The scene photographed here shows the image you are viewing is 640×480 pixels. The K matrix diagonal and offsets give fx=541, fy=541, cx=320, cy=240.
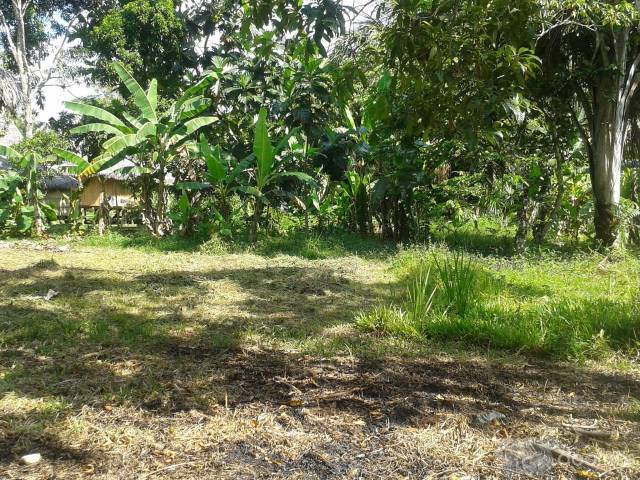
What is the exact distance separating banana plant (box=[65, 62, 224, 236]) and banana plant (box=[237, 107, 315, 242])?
3.82 feet

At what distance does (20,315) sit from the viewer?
178 inches

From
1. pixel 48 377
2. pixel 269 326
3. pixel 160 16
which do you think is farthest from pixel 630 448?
pixel 160 16

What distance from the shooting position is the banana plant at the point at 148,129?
9445mm

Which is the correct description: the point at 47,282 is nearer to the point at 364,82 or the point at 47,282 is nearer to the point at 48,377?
the point at 48,377

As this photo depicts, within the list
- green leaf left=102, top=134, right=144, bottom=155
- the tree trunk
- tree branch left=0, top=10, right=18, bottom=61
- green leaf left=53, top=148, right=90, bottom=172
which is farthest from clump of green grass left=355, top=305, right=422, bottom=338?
tree branch left=0, top=10, right=18, bottom=61

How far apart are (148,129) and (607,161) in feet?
24.2

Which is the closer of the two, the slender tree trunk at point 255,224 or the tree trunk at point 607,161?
the tree trunk at point 607,161

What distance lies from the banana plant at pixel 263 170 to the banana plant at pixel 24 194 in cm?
442

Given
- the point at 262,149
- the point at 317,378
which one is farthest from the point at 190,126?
the point at 317,378

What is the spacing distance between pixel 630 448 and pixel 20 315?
442cm

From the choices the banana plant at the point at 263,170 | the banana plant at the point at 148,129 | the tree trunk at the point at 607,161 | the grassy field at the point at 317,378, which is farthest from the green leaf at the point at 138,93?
the tree trunk at the point at 607,161

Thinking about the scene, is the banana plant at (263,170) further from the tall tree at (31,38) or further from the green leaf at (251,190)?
the tall tree at (31,38)

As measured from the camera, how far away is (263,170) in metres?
9.31

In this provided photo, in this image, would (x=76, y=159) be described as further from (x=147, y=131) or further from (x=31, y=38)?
(x=31, y=38)
